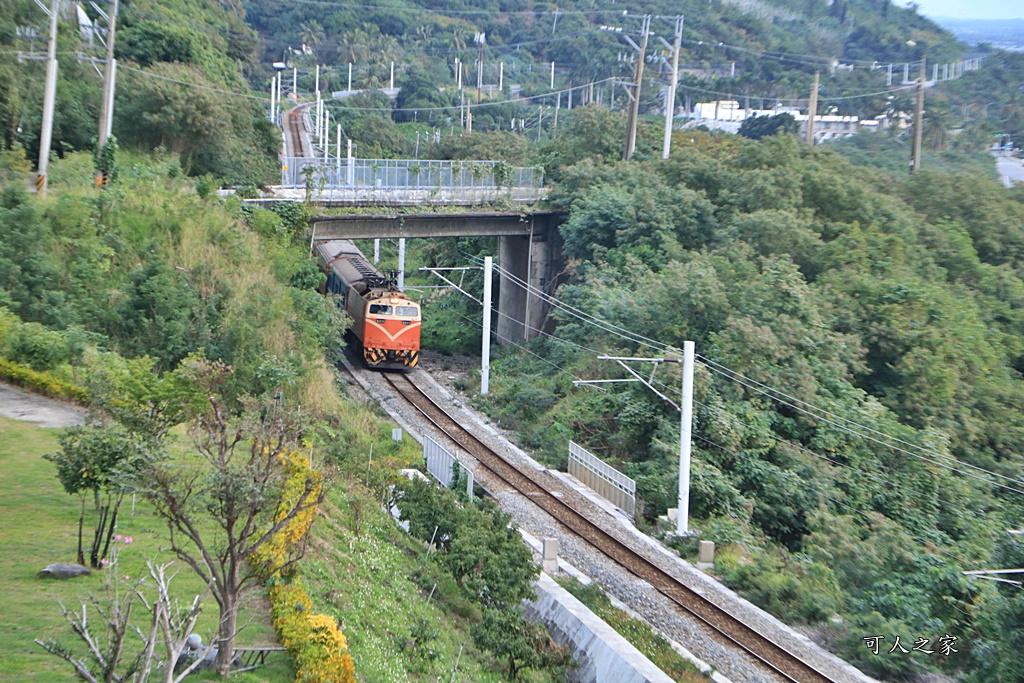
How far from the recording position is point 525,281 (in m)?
39.4

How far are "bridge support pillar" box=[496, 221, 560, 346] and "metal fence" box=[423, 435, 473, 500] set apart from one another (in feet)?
50.1

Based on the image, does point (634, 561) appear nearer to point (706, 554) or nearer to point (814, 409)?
point (706, 554)

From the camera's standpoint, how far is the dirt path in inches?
678

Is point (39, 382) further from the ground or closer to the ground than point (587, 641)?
further from the ground

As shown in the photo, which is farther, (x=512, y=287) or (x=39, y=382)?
(x=512, y=287)

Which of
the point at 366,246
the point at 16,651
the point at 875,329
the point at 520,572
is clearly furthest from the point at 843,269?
the point at 366,246

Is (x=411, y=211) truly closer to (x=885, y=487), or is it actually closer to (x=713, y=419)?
(x=713, y=419)

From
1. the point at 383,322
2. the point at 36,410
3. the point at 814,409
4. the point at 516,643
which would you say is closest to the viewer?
the point at 516,643

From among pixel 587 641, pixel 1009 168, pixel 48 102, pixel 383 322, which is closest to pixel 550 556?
pixel 587 641

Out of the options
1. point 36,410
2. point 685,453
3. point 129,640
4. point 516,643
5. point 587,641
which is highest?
point 129,640

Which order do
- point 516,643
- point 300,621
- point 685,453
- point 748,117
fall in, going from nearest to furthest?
1. point 300,621
2. point 516,643
3. point 685,453
4. point 748,117

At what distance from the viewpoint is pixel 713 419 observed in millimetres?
23844

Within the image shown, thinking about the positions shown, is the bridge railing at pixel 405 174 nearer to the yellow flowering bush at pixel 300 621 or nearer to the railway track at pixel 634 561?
the railway track at pixel 634 561

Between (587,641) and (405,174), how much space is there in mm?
23906
